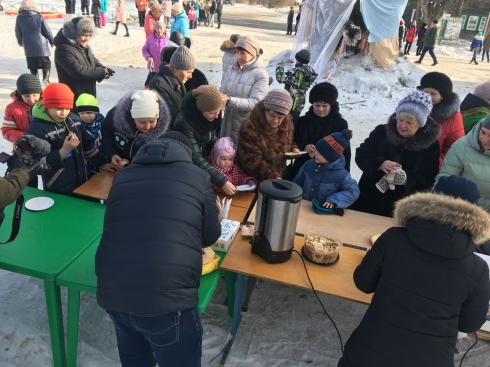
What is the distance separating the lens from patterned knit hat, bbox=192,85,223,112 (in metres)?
3.24

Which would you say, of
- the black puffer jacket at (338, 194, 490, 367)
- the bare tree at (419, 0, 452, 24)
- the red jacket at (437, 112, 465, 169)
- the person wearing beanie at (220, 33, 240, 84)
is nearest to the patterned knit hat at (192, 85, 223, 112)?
the black puffer jacket at (338, 194, 490, 367)

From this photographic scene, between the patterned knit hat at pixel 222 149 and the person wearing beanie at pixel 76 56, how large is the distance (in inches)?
110

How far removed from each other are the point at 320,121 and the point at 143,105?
1.92 m

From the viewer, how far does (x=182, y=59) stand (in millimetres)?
4199

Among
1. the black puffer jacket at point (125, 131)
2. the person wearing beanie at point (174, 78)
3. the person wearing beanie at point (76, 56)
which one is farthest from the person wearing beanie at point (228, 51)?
the black puffer jacket at point (125, 131)

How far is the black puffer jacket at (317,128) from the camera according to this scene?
158 inches

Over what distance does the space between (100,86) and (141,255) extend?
8.54 meters

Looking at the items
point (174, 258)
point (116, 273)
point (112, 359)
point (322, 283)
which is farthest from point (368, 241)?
point (112, 359)

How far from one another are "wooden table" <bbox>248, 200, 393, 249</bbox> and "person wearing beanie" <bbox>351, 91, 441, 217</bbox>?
0.36m

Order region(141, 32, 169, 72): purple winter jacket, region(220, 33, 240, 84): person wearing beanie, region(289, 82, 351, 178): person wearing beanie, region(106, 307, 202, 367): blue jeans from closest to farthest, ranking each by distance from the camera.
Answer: region(106, 307, 202, 367): blue jeans, region(289, 82, 351, 178): person wearing beanie, region(220, 33, 240, 84): person wearing beanie, region(141, 32, 169, 72): purple winter jacket

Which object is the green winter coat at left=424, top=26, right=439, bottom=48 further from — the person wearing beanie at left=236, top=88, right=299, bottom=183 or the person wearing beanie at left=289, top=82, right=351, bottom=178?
the person wearing beanie at left=236, top=88, right=299, bottom=183

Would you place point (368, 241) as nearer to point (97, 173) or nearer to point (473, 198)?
point (473, 198)

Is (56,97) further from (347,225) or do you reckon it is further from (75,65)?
(347,225)

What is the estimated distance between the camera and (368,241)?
2834 mm
